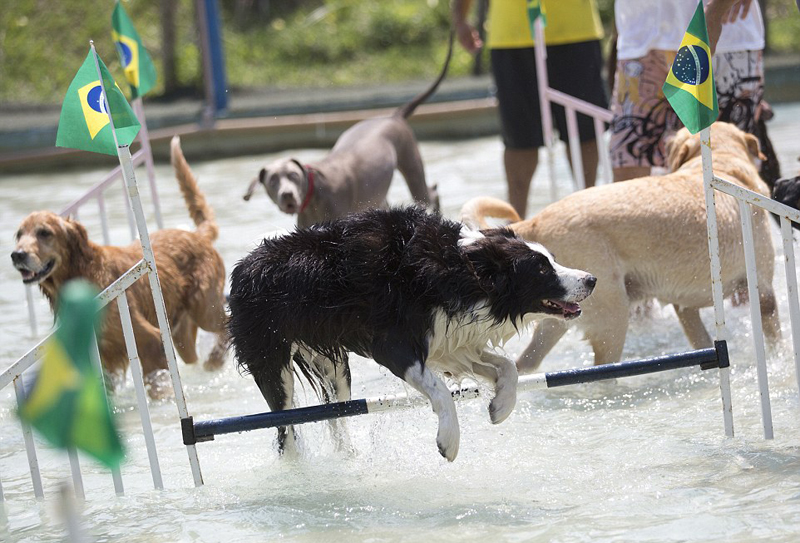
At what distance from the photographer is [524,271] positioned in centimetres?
350

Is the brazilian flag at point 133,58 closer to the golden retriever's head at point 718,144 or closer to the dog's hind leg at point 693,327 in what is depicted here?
the golden retriever's head at point 718,144

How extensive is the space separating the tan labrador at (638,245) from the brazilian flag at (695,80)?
88cm

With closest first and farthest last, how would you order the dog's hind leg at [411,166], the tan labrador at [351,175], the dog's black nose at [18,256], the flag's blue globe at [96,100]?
the flag's blue globe at [96,100] → the dog's black nose at [18,256] → the tan labrador at [351,175] → the dog's hind leg at [411,166]

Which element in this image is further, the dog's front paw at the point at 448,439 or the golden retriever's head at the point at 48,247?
the golden retriever's head at the point at 48,247

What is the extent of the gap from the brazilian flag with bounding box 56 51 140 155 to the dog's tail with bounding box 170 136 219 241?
2213mm

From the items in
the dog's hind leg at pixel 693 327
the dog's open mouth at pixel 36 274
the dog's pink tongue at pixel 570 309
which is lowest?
the dog's hind leg at pixel 693 327

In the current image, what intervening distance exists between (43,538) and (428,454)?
144 cm

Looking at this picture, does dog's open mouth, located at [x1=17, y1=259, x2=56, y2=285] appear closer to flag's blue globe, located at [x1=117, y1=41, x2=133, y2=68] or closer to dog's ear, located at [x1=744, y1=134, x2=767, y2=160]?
flag's blue globe, located at [x1=117, y1=41, x2=133, y2=68]

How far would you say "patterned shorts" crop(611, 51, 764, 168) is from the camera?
5.54 m

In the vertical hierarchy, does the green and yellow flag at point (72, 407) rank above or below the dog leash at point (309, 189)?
below

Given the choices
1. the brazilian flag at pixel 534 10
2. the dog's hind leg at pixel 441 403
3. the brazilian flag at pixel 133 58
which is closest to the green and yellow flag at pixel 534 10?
the brazilian flag at pixel 534 10

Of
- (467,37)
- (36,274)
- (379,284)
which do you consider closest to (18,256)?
(36,274)

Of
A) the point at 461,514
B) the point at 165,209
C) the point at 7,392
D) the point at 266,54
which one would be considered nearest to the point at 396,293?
the point at 461,514

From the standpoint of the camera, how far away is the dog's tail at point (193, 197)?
5.74m
